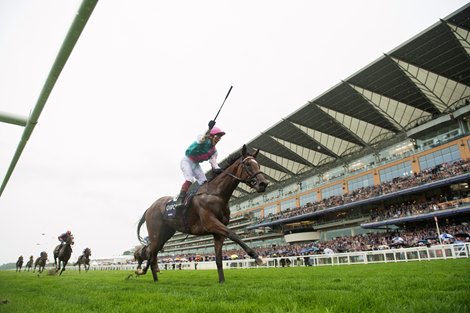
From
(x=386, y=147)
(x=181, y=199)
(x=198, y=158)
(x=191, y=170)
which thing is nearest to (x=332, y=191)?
(x=386, y=147)

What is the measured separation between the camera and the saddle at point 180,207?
22.0 ft

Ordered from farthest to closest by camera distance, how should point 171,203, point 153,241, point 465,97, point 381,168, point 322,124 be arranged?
point 322,124 → point 381,168 → point 465,97 → point 153,241 → point 171,203

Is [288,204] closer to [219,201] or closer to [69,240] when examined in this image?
[69,240]

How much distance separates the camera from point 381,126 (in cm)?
4331

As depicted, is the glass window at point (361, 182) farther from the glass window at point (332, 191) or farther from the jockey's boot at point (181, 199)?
the jockey's boot at point (181, 199)

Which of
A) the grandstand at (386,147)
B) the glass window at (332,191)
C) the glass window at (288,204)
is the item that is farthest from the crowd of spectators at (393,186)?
the glass window at (288,204)

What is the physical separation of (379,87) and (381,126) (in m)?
9.12

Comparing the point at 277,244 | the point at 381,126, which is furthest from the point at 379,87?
the point at 277,244

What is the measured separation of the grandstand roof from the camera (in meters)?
29.8

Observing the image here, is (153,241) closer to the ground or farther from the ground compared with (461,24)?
closer to the ground

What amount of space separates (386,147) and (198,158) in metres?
43.1

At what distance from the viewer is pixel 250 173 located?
616 centimetres

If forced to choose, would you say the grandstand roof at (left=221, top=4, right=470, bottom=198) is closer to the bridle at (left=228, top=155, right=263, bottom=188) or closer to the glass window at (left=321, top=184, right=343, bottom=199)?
the glass window at (left=321, top=184, right=343, bottom=199)

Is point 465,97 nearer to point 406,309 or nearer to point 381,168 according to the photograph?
point 381,168
